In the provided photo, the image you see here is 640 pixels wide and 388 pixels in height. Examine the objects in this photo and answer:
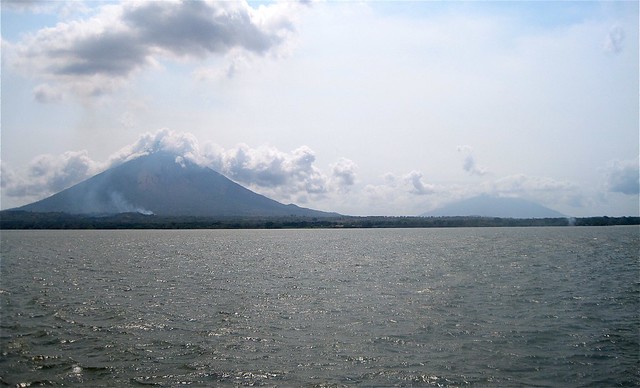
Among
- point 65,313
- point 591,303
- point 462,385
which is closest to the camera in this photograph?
point 462,385

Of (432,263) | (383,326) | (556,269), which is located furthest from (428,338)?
(432,263)

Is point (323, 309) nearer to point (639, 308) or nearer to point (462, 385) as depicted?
point (462, 385)

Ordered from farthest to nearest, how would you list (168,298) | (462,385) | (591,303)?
(168,298) → (591,303) → (462,385)

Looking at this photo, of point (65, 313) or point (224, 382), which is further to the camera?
point (65, 313)

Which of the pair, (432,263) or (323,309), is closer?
(323,309)

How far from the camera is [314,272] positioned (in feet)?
148

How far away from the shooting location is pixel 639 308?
85.2 feet

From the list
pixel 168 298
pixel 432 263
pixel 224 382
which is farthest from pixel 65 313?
pixel 432 263

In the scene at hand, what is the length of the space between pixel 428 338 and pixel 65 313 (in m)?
16.5

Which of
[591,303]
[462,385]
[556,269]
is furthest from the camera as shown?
[556,269]

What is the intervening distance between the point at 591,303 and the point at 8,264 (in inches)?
1957

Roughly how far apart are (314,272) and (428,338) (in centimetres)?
2574

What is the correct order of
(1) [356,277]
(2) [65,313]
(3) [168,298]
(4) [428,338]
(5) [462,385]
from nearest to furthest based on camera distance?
(5) [462,385] < (4) [428,338] < (2) [65,313] < (3) [168,298] < (1) [356,277]

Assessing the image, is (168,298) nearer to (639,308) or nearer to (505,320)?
(505,320)
